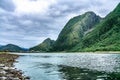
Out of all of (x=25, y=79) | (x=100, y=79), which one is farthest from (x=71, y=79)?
(x=25, y=79)

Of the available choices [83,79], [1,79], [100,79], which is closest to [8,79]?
[1,79]

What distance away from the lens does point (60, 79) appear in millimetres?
58781

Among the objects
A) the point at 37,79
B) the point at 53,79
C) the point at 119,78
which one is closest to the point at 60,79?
the point at 53,79

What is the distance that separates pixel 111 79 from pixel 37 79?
55.7 ft

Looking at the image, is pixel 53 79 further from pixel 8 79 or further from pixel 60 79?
pixel 8 79

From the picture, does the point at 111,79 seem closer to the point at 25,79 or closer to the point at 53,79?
the point at 53,79

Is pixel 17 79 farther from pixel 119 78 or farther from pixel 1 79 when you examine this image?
pixel 119 78

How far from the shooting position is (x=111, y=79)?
5703 centimetres

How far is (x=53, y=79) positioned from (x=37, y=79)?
373 cm

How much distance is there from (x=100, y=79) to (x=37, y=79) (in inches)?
573

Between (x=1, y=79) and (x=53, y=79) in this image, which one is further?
(x=53, y=79)

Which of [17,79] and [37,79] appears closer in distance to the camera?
[17,79]

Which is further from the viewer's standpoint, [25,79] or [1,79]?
[25,79]

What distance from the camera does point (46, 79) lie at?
59.0 m
